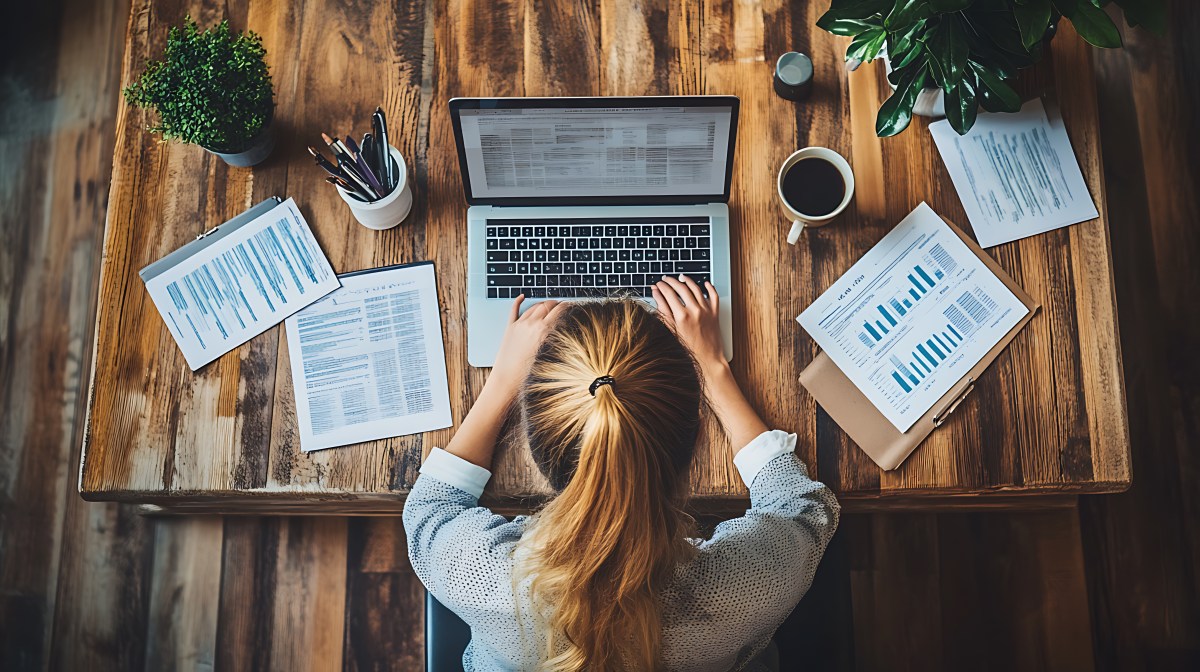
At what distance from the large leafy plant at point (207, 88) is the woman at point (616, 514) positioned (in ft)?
1.65

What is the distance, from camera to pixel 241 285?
1290 mm

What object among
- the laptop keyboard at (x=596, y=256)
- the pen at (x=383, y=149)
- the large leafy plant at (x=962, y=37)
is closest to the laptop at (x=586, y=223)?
the laptop keyboard at (x=596, y=256)

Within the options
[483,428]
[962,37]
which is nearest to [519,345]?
[483,428]

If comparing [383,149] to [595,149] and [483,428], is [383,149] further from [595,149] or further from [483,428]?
[483,428]

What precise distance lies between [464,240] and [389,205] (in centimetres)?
13

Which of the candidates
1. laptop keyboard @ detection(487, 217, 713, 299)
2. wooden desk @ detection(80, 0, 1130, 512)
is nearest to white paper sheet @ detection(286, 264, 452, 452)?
wooden desk @ detection(80, 0, 1130, 512)

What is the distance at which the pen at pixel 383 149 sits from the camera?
49.6 inches

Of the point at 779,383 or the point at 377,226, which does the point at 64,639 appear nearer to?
the point at 377,226

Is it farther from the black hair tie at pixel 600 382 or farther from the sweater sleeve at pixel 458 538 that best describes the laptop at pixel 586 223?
the black hair tie at pixel 600 382

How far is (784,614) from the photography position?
1.14m

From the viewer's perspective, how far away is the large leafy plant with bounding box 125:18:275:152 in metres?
1.15

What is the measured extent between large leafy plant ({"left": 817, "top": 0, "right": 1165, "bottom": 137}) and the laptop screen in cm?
22

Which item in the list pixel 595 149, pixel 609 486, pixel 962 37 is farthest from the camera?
pixel 595 149

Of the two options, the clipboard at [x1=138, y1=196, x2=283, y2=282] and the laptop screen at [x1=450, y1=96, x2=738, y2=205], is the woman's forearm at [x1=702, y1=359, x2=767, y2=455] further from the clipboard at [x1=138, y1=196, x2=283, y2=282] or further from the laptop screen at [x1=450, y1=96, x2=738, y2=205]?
the clipboard at [x1=138, y1=196, x2=283, y2=282]
